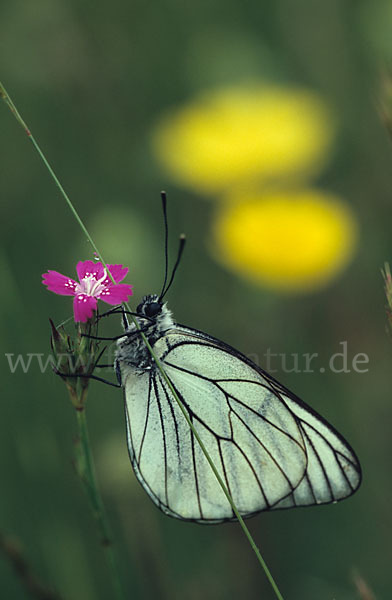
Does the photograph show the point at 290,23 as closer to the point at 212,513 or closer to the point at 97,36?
the point at 97,36

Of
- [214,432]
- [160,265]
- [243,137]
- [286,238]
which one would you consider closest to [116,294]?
[214,432]

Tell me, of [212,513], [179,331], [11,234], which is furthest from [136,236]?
[212,513]

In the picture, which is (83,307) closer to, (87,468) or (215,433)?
(87,468)

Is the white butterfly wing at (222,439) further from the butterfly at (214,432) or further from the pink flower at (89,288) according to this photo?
the pink flower at (89,288)

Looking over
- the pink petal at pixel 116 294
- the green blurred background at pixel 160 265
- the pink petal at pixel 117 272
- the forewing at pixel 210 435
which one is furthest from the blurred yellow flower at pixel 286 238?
the pink petal at pixel 116 294

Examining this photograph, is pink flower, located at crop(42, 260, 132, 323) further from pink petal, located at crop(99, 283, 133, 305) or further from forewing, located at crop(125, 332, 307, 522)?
forewing, located at crop(125, 332, 307, 522)

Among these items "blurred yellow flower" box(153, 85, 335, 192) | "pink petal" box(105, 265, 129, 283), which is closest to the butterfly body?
"pink petal" box(105, 265, 129, 283)
